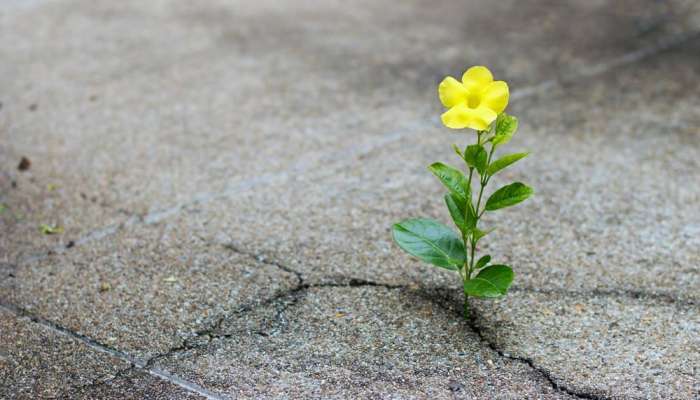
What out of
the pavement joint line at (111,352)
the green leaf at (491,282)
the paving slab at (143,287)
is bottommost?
the pavement joint line at (111,352)

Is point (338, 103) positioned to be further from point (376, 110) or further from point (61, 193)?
point (61, 193)

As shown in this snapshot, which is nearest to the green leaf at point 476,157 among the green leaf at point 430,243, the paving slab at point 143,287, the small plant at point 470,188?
the small plant at point 470,188

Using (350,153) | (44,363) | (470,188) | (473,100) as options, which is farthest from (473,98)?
(350,153)

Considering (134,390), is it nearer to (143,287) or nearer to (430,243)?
(143,287)

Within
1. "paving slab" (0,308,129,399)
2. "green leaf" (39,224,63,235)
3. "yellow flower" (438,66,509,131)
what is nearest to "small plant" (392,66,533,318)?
"yellow flower" (438,66,509,131)

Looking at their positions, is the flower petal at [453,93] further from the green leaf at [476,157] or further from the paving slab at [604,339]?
the paving slab at [604,339]

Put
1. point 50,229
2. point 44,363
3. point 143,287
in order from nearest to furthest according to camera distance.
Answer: point 44,363
point 143,287
point 50,229
